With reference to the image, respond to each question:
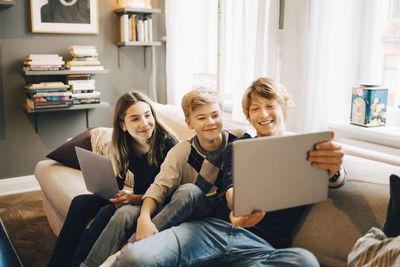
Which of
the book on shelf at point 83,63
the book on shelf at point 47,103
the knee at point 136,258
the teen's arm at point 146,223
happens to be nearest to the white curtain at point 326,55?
A: the teen's arm at point 146,223

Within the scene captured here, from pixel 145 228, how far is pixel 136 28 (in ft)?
8.21

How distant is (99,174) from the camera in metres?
1.74

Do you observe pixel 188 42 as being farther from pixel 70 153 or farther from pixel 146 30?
pixel 70 153

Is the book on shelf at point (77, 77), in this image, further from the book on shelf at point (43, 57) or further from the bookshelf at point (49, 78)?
the book on shelf at point (43, 57)

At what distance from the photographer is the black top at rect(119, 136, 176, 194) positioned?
6.29ft

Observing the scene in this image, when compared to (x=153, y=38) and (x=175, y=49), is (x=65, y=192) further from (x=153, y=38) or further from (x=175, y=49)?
(x=153, y=38)

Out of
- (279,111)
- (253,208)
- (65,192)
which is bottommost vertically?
(65,192)

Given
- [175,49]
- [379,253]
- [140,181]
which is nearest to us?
[379,253]

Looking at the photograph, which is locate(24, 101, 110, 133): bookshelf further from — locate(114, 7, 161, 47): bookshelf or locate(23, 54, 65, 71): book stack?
locate(114, 7, 161, 47): bookshelf

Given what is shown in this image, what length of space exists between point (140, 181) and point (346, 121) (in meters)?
1.29

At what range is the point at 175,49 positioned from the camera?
3.60 meters

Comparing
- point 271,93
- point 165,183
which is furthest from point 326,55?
point 165,183

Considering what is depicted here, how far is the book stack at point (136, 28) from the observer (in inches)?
138

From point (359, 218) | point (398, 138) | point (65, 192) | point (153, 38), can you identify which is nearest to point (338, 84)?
point (398, 138)
